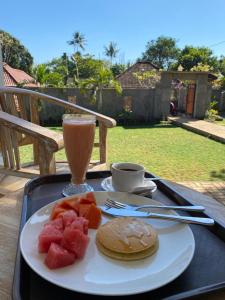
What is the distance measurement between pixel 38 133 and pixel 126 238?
3.08ft

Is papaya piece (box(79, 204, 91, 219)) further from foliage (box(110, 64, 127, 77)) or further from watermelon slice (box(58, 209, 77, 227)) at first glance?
foliage (box(110, 64, 127, 77))

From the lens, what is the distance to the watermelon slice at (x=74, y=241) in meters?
0.61

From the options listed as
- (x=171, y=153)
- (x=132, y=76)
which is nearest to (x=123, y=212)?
(x=171, y=153)

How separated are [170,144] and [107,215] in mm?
6456

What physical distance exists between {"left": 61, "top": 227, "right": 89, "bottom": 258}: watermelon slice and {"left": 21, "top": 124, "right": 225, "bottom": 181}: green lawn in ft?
12.2

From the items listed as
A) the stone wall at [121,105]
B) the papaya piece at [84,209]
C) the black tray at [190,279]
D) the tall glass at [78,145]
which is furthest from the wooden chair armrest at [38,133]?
the stone wall at [121,105]

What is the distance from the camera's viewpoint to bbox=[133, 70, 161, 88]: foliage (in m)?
13.2

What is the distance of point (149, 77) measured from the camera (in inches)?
547

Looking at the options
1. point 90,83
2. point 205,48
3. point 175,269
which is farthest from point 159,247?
point 205,48

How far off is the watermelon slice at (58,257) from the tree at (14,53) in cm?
2734

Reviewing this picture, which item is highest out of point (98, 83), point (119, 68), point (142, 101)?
point (119, 68)

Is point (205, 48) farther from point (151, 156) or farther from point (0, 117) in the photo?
point (0, 117)

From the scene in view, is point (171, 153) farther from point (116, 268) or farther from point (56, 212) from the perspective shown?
point (116, 268)

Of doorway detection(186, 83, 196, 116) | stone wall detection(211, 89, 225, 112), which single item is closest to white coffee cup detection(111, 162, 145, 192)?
doorway detection(186, 83, 196, 116)
